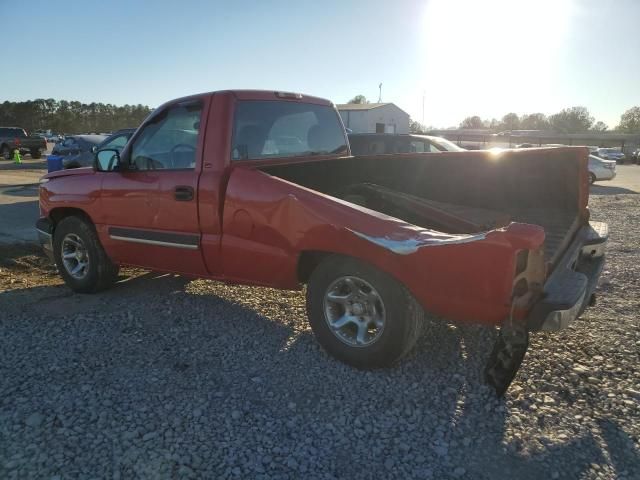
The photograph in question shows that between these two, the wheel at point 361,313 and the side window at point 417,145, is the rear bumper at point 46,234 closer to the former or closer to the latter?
the wheel at point 361,313

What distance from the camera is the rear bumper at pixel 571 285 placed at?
283 centimetres

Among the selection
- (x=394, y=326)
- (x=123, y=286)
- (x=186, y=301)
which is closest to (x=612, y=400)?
(x=394, y=326)

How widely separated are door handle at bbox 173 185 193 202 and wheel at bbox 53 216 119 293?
4.52ft

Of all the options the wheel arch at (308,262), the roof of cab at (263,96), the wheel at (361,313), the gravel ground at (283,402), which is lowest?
the gravel ground at (283,402)

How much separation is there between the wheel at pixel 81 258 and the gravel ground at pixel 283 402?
0.45 m

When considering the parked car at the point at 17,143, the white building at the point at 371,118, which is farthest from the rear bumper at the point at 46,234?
the white building at the point at 371,118

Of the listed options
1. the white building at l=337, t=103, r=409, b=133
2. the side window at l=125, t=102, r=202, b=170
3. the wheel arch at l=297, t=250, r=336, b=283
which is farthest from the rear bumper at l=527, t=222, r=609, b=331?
the white building at l=337, t=103, r=409, b=133

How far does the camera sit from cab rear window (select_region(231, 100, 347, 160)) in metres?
4.14

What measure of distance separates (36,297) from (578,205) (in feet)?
17.5

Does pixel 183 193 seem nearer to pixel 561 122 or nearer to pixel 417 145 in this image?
pixel 417 145

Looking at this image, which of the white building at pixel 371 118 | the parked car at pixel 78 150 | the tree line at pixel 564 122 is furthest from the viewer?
the tree line at pixel 564 122

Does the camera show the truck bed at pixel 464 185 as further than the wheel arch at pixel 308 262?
Yes

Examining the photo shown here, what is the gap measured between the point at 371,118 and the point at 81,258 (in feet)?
144

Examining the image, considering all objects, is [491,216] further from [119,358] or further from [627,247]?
[627,247]
